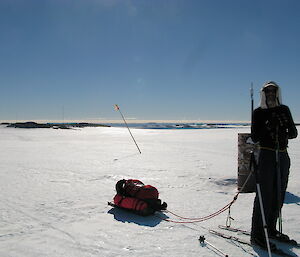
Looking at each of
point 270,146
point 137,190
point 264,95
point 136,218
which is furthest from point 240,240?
point 137,190

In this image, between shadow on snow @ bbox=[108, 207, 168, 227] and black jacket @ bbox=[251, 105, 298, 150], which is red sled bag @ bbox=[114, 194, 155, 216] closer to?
shadow on snow @ bbox=[108, 207, 168, 227]

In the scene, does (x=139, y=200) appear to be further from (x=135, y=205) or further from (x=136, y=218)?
(x=136, y=218)

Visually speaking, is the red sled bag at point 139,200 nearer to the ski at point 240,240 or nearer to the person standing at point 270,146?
the ski at point 240,240

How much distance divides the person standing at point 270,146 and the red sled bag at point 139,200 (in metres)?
1.91

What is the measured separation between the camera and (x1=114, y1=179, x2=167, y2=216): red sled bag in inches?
191

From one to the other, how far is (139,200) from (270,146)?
99.9 inches

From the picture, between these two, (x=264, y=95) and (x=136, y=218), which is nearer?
(x=264, y=95)

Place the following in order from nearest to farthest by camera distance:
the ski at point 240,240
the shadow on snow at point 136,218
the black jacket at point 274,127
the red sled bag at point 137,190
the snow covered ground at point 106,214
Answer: the ski at point 240,240 < the black jacket at point 274,127 < the snow covered ground at point 106,214 < the shadow on snow at point 136,218 < the red sled bag at point 137,190

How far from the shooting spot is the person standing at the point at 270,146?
11.2ft

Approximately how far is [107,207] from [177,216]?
1450mm

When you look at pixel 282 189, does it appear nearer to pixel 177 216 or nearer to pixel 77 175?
pixel 177 216

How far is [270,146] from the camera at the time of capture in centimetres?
344

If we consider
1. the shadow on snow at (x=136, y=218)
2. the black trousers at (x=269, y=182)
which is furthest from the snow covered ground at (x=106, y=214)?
the black trousers at (x=269, y=182)

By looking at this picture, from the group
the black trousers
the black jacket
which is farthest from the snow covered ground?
the black jacket
